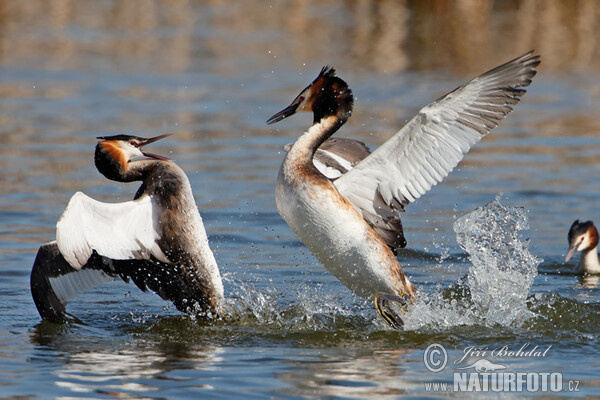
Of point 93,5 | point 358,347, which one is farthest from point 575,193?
point 93,5

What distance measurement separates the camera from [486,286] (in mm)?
7289

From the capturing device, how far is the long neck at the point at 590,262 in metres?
8.66

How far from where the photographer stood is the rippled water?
610 cm

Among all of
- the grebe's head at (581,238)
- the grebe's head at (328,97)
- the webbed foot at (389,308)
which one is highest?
the grebe's head at (328,97)

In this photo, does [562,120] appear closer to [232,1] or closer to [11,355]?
[11,355]

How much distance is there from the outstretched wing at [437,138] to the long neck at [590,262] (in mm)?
2274

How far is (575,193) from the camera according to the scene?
10.8 m

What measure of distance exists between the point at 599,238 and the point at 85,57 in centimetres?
1064

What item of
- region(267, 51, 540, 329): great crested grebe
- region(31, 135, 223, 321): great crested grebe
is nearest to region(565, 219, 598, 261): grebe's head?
region(267, 51, 540, 329): great crested grebe

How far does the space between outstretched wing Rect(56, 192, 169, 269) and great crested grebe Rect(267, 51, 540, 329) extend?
0.92m

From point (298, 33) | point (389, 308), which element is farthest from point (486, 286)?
point (298, 33)

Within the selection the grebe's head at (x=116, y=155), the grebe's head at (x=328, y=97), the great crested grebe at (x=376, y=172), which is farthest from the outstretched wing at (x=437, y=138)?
the grebe's head at (x=116, y=155)

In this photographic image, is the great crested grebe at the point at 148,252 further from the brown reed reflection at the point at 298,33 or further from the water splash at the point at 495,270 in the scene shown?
the brown reed reflection at the point at 298,33

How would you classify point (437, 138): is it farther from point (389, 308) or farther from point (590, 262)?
point (590, 262)
